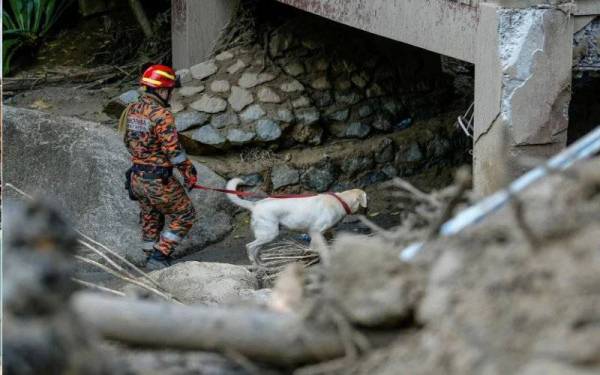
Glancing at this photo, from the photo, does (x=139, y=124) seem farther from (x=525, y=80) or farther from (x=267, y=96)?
(x=525, y=80)

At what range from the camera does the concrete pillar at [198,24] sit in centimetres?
1127

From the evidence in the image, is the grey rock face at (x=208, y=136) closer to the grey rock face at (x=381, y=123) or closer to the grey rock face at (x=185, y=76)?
the grey rock face at (x=185, y=76)

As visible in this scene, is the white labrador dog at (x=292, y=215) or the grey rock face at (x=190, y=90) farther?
the grey rock face at (x=190, y=90)

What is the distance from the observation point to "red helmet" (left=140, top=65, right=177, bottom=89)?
873 centimetres

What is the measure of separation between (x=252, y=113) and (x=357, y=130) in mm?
1073

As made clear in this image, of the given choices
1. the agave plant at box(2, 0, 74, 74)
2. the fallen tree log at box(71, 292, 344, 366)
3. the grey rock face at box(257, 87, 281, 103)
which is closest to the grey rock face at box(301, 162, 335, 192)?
the grey rock face at box(257, 87, 281, 103)

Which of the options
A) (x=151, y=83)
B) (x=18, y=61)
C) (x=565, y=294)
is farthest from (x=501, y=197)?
(x=18, y=61)

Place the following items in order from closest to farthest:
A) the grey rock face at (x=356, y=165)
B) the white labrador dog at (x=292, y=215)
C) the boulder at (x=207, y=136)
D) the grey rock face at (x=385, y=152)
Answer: the white labrador dog at (x=292, y=215), the boulder at (x=207, y=136), the grey rock face at (x=356, y=165), the grey rock face at (x=385, y=152)

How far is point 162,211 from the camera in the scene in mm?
9203

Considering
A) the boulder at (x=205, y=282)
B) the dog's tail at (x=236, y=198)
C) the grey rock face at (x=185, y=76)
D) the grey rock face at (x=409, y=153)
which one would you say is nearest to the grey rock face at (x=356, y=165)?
the grey rock face at (x=409, y=153)

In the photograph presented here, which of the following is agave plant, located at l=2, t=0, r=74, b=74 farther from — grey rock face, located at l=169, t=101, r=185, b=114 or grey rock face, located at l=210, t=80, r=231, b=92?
grey rock face, located at l=210, t=80, r=231, b=92

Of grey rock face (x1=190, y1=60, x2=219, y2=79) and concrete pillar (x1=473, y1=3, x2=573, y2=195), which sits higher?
concrete pillar (x1=473, y1=3, x2=573, y2=195)

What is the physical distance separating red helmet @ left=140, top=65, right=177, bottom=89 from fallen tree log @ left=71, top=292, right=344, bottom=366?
5.43 meters

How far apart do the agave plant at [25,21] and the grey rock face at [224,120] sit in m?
2.84
